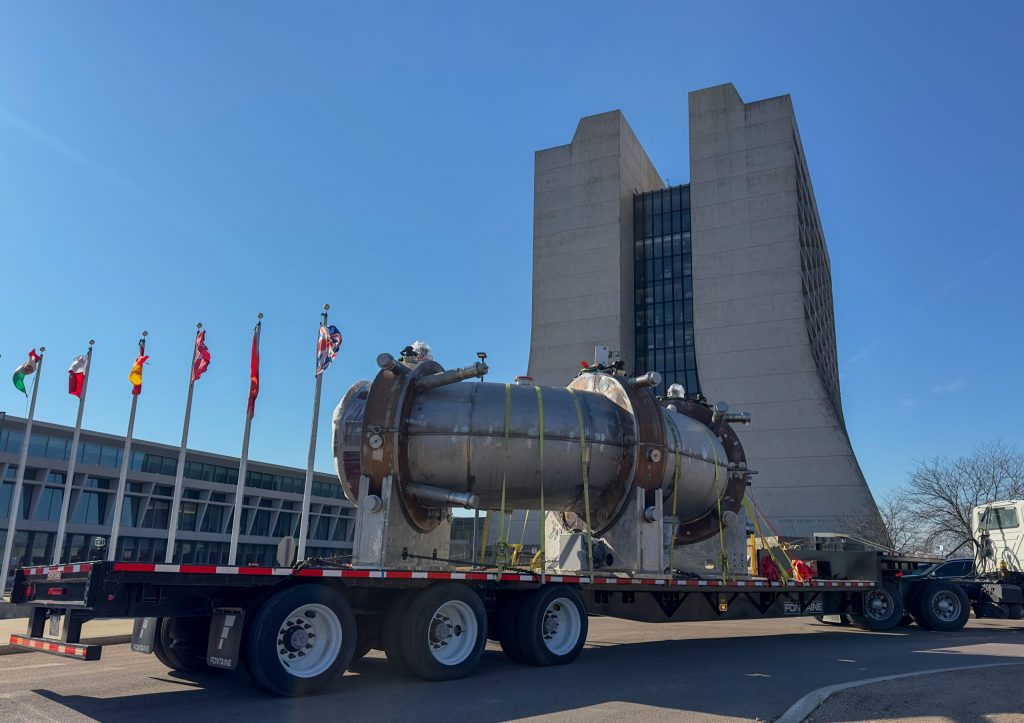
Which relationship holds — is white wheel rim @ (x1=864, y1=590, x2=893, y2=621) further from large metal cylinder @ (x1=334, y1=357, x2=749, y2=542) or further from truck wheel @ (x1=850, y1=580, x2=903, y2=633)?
large metal cylinder @ (x1=334, y1=357, x2=749, y2=542)

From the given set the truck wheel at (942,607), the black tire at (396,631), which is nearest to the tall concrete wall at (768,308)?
the truck wheel at (942,607)

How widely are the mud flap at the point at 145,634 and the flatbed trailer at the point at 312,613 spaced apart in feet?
0.08

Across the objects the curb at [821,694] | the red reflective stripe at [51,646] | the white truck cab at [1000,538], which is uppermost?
the white truck cab at [1000,538]

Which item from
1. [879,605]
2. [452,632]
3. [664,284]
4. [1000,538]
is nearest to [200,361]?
[452,632]

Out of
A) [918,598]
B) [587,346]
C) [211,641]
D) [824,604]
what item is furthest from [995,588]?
[587,346]

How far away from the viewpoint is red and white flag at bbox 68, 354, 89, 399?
2638 cm

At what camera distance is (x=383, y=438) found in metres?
12.5

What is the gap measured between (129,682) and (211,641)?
5.40 feet

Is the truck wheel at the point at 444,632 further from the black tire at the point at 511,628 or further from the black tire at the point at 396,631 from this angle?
the black tire at the point at 511,628

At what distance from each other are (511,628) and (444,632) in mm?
1341

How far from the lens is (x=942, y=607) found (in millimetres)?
18828

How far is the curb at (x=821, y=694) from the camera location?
7500mm

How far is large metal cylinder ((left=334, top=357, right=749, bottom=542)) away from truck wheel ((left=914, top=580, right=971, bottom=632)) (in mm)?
8739

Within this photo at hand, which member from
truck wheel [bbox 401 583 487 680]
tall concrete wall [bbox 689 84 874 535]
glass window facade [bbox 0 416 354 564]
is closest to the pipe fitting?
truck wheel [bbox 401 583 487 680]
